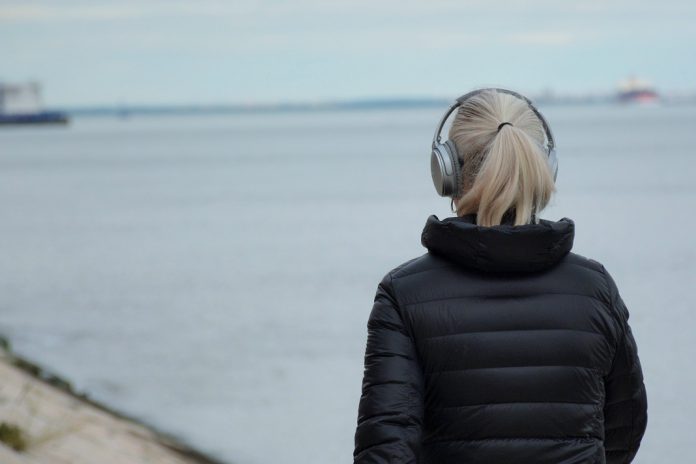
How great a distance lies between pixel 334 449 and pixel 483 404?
8.14m

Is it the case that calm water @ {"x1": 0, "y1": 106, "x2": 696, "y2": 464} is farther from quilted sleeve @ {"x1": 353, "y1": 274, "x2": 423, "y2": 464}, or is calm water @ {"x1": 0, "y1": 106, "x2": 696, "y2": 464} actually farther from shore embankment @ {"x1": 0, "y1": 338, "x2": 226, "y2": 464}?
quilted sleeve @ {"x1": 353, "y1": 274, "x2": 423, "y2": 464}

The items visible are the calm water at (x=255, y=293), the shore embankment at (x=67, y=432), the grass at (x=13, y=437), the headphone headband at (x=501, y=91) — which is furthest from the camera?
the calm water at (x=255, y=293)

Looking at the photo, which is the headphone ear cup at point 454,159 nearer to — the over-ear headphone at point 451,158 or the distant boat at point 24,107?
the over-ear headphone at point 451,158

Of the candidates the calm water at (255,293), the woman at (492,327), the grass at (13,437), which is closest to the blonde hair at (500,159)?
the woman at (492,327)

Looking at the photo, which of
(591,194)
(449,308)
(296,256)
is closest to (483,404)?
(449,308)

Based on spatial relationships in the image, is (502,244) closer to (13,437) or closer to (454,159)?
(454,159)

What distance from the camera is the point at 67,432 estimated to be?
28.4 ft

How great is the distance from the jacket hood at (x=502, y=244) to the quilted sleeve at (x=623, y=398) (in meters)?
0.19

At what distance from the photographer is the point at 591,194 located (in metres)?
47.5

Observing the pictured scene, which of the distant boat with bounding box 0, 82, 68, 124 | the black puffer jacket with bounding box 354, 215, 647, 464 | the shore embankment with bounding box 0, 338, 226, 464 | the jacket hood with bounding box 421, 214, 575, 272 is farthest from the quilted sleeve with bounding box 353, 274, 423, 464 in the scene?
the distant boat with bounding box 0, 82, 68, 124

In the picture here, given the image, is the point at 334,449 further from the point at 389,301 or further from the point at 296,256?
the point at 296,256

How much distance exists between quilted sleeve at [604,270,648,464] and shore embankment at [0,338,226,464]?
4743 mm

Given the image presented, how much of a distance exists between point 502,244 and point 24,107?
16282cm

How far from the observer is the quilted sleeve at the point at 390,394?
2436mm
